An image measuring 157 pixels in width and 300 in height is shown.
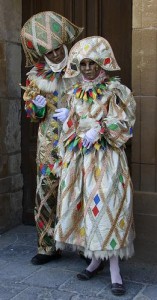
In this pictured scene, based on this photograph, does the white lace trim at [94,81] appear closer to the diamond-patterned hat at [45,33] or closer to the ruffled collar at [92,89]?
the ruffled collar at [92,89]

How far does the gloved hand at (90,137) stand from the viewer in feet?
13.0

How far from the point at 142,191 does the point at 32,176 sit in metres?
1.56

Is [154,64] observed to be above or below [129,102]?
above

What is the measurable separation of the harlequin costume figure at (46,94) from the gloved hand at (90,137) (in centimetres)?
44

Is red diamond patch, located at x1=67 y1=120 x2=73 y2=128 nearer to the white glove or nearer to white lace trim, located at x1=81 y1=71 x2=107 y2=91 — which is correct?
white lace trim, located at x1=81 y1=71 x2=107 y2=91

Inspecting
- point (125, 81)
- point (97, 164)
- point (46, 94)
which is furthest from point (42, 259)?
point (125, 81)

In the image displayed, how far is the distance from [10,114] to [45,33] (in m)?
1.28

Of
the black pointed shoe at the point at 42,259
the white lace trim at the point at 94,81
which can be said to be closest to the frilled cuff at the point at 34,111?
the white lace trim at the point at 94,81

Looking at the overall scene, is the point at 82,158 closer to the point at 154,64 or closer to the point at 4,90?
the point at 154,64

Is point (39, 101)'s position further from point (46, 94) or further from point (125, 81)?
point (125, 81)

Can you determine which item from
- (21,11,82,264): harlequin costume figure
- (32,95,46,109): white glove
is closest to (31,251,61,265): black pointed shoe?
(21,11,82,264): harlequin costume figure

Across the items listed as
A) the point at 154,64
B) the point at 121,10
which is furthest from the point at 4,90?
the point at 154,64

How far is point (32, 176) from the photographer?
18.7 feet

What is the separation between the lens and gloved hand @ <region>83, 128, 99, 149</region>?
3.95m
